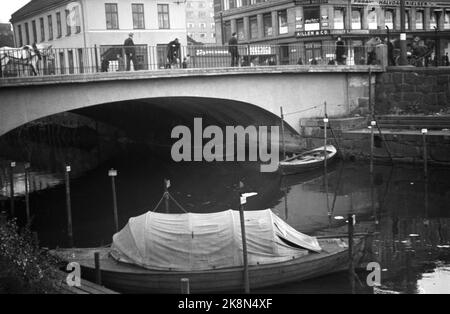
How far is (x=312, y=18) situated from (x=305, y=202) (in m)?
33.2

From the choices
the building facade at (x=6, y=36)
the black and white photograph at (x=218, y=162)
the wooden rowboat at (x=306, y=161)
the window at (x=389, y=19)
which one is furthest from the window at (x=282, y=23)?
the building facade at (x=6, y=36)

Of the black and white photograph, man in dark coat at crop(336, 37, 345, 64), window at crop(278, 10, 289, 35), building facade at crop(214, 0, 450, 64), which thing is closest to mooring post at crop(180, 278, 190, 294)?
the black and white photograph

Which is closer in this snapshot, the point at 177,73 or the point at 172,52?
the point at 177,73

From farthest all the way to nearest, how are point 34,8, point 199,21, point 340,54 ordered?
1. point 199,21
2. point 34,8
3. point 340,54

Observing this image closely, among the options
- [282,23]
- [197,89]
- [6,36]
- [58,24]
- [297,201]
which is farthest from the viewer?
[6,36]

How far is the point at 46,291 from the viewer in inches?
511

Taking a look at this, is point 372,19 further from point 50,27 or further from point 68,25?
point 50,27

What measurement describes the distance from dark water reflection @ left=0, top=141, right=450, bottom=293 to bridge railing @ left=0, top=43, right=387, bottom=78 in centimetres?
669

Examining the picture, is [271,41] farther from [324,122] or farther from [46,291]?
[46,291]

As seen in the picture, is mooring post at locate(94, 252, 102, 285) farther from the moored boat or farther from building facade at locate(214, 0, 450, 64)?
building facade at locate(214, 0, 450, 64)

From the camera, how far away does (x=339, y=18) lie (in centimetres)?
6138

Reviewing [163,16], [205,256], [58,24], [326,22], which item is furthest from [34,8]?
[205,256]

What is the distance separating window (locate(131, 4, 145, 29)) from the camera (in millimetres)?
45875
